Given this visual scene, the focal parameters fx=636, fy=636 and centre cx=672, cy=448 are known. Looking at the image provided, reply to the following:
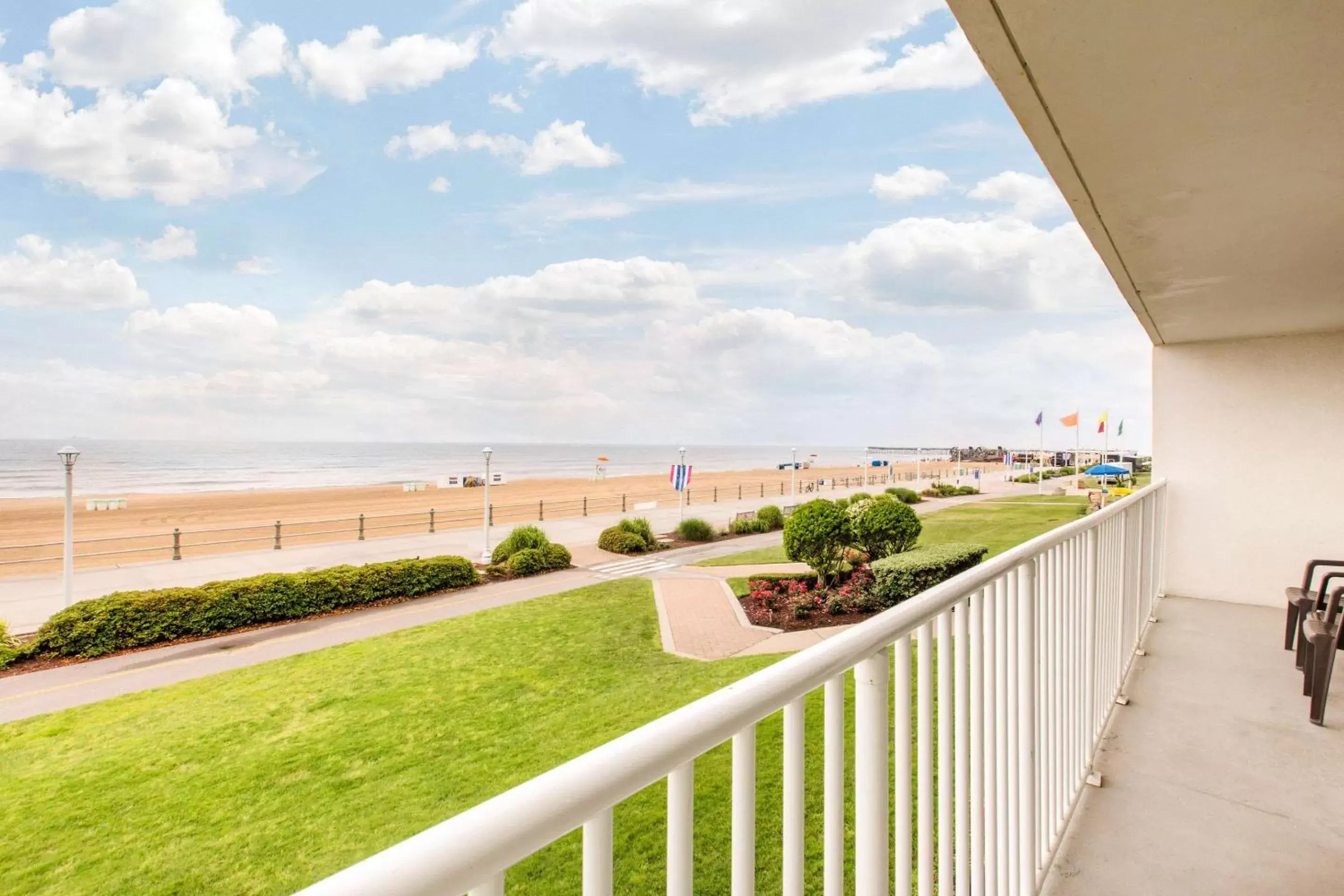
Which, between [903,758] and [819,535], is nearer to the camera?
[903,758]

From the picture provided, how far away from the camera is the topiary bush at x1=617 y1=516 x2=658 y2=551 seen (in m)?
14.8

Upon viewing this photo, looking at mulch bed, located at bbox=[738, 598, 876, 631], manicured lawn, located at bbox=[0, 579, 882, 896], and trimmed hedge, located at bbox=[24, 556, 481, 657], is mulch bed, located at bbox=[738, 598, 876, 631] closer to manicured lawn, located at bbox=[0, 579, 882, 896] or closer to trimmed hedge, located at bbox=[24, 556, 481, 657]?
manicured lawn, located at bbox=[0, 579, 882, 896]

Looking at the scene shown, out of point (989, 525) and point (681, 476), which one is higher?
point (681, 476)

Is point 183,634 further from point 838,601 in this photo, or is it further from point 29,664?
point 838,601

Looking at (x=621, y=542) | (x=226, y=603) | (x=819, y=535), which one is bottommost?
(x=226, y=603)

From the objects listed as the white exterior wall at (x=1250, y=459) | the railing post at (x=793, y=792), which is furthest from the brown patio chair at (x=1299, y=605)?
the railing post at (x=793, y=792)

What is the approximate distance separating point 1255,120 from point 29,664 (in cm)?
1156

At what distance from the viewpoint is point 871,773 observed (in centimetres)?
96

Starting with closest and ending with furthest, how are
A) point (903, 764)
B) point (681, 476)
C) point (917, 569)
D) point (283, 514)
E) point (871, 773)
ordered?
1. point (871, 773)
2. point (903, 764)
3. point (917, 569)
4. point (681, 476)
5. point (283, 514)

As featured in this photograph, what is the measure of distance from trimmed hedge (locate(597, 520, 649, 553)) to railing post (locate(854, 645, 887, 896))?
13.5 meters

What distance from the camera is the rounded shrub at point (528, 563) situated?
40.1 ft

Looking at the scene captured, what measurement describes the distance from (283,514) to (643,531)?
17.7 meters

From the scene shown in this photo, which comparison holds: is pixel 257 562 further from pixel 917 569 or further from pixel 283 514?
pixel 283 514

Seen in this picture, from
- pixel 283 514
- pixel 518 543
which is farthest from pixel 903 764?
pixel 283 514
